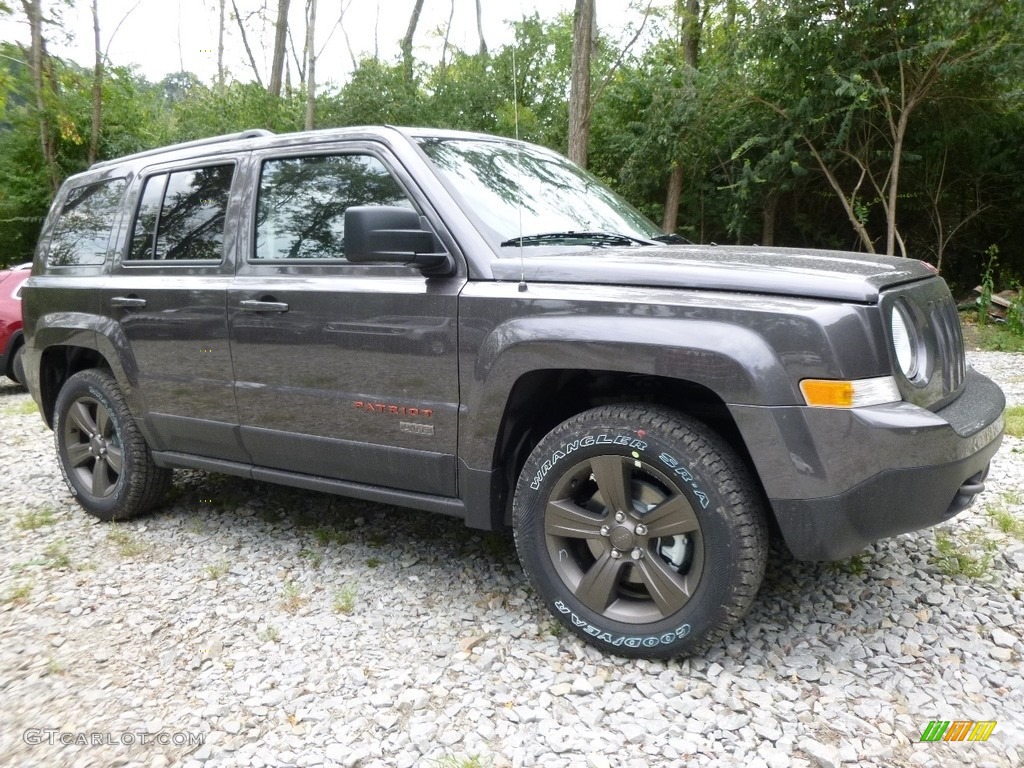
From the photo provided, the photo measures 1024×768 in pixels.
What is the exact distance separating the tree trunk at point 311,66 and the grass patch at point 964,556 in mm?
15971

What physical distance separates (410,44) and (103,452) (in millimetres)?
24470

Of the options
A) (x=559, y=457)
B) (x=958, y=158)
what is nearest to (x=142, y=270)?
(x=559, y=457)

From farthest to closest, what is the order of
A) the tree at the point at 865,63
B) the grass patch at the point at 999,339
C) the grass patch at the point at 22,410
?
1. the tree at the point at 865,63
2. the grass patch at the point at 999,339
3. the grass patch at the point at 22,410

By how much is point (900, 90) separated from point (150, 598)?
38.1 ft

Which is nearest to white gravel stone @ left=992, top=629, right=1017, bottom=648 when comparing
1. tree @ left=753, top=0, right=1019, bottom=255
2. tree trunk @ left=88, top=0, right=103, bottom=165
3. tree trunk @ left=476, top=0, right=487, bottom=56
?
tree @ left=753, top=0, right=1019, bottom=255

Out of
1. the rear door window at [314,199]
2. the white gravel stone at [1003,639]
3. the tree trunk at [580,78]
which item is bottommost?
the white gravel stone at [1003,639]

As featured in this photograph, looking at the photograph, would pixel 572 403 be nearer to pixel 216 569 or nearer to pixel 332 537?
pixel 332 537

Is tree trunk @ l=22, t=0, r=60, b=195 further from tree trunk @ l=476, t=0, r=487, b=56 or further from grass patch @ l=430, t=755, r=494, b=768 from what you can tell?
tree trunk @ l=476, t=0, r=487, b=56

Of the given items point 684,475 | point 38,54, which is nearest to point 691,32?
point 38,54

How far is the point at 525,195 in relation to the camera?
3314mm

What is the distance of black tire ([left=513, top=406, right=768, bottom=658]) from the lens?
243cm

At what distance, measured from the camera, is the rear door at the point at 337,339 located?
294cm

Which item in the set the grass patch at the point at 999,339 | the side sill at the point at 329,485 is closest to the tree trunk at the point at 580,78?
the grass patch at the point at 999,339

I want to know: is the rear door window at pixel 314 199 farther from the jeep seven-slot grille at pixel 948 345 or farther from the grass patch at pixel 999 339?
the grass patch at pixel 999 339
